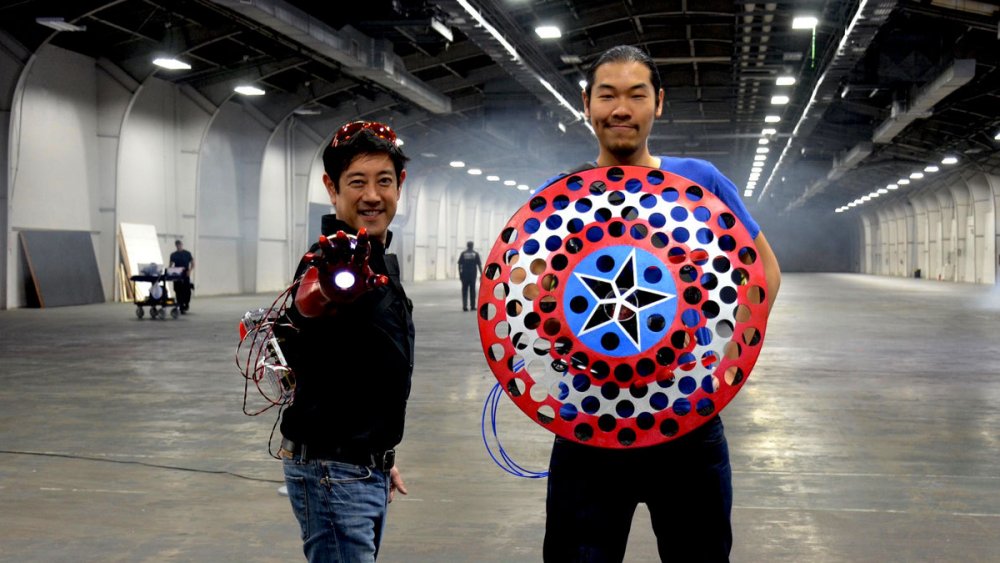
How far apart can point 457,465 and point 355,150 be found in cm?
423

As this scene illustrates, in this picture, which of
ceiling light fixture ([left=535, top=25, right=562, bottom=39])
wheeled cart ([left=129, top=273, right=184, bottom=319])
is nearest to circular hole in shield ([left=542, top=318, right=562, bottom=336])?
wheeled cart ([left=129, top=273, right=184, bottom=319])

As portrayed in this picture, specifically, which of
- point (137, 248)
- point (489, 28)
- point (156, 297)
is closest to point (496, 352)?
point (489, 28)

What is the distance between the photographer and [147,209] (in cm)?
2688

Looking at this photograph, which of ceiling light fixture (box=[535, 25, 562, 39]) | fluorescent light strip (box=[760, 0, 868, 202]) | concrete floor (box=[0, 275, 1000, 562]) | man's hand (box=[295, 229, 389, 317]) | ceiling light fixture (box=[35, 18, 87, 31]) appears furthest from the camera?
ceiling light fixture (box=[535, 25, 562, 39])

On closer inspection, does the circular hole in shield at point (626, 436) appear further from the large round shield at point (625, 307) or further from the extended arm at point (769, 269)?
the extended arm at point (769, 269)

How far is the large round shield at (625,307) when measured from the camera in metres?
2.27

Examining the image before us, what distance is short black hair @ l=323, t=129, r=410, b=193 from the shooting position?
251cm

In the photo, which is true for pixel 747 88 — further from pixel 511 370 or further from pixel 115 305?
pixel 511 370

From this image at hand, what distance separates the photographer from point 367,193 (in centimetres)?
249

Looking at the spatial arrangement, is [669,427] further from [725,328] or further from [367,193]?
[367,193]

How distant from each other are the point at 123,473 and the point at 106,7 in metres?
16.1

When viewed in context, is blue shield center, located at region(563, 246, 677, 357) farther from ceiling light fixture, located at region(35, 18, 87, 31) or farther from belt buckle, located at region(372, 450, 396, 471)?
ceiling light fixture, located at region(35, 18, 87, 31)

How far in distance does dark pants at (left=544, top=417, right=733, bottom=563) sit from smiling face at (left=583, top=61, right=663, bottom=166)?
70cm

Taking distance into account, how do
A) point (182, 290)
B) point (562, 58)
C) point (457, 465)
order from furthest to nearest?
point (562, 58)
point (182, 290)
point (457, 465)
